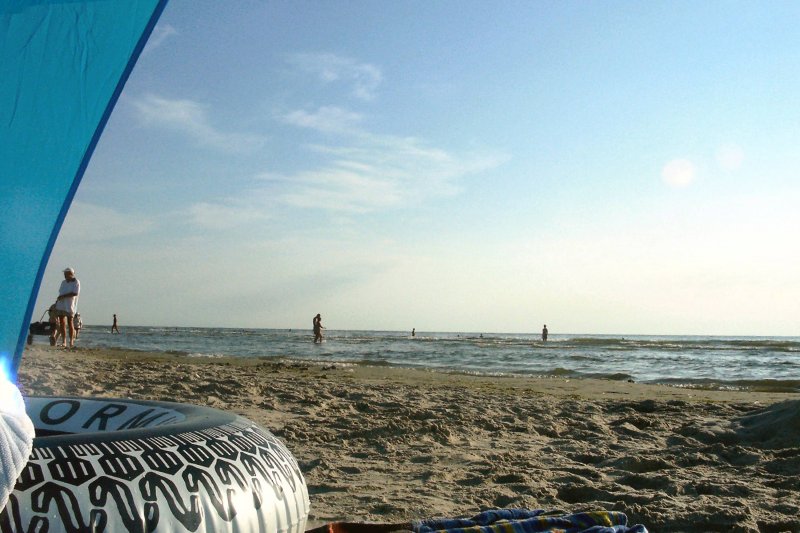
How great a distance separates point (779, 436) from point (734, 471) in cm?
101

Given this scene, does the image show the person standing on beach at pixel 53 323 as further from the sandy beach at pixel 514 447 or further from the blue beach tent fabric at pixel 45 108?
the blue beach tent fabric at pixel 45 108

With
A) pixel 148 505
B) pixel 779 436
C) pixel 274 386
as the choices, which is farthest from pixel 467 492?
pixel 274 386

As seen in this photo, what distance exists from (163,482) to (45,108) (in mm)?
1413

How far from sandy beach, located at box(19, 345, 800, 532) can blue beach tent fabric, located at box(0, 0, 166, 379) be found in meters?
1.64

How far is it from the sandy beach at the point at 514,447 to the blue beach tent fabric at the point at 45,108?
5.39ft

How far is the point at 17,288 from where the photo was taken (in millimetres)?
2254

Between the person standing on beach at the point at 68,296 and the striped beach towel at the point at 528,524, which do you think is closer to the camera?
the striped beach towel at the point at 528,524

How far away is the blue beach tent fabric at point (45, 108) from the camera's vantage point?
215 centimetres

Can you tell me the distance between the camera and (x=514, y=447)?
4730mm

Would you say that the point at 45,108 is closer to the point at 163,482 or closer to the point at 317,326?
the point at 163,482

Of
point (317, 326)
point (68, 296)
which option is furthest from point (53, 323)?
point (317, 326)

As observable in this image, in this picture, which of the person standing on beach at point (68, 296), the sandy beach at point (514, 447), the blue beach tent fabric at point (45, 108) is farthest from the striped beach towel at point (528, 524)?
the person standing on beach at point (68, 296)

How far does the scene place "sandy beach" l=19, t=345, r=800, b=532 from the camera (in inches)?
127

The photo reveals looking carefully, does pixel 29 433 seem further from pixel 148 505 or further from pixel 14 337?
pixel 14 337
